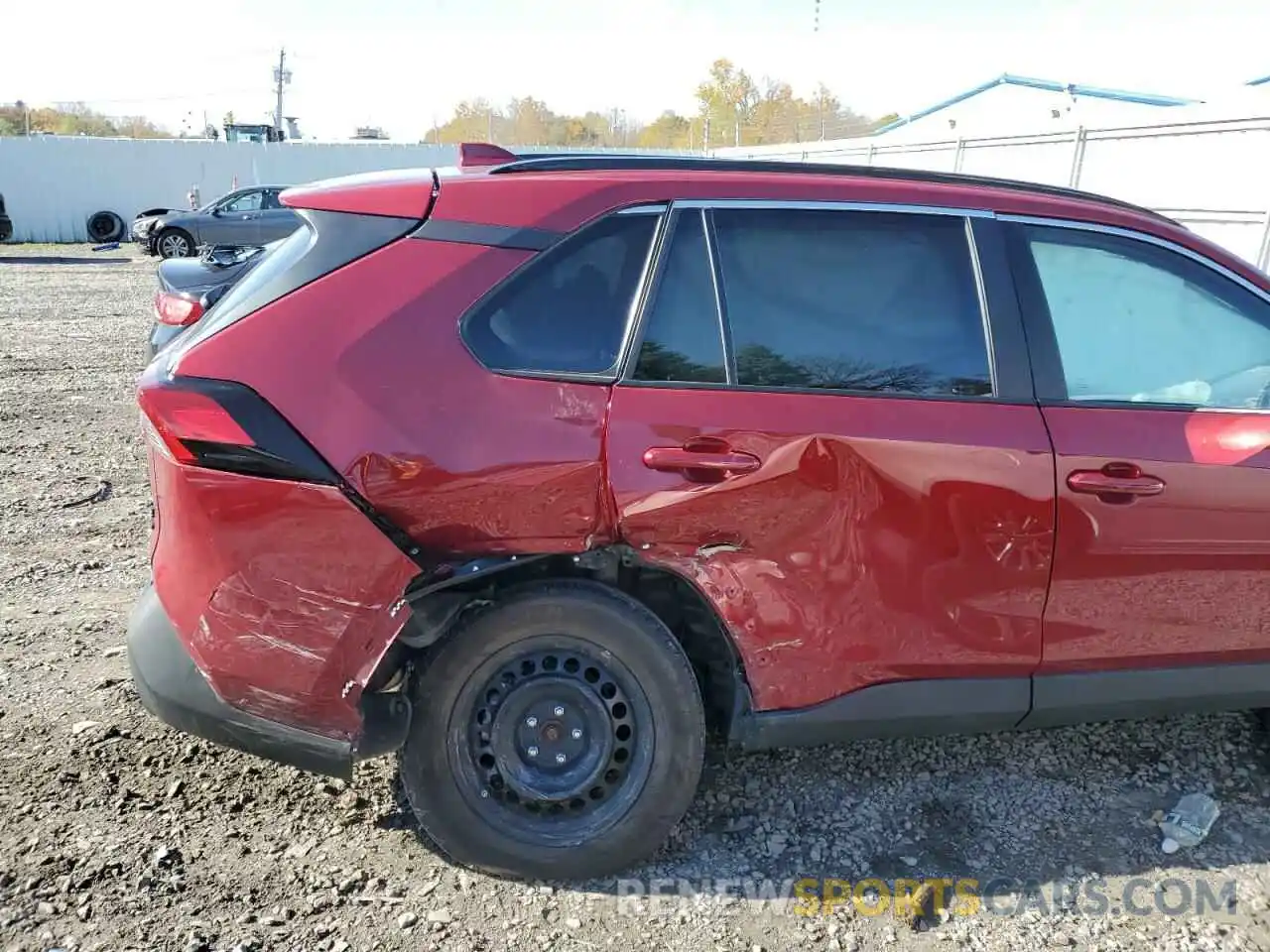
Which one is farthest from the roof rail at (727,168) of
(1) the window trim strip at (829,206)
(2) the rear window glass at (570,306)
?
(2) the rear window glass at (570,306)

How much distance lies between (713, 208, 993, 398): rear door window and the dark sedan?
3786 mm

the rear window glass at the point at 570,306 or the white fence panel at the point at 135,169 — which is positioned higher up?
the white fence panel at the point at 135,169

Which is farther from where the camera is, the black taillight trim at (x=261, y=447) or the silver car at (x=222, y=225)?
the silver car at (x=222, y=225)

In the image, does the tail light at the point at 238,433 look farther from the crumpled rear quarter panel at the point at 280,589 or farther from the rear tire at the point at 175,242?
the rear tire at the point at 175,242

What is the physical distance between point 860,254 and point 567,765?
5.54 feet

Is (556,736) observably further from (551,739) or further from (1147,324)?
(1147,324)

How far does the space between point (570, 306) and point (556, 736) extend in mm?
1194

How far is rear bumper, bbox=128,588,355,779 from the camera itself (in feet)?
8.43

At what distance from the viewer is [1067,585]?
2793 mm

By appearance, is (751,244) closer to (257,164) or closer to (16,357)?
(16,357)

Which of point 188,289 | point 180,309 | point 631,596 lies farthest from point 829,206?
point 188,289

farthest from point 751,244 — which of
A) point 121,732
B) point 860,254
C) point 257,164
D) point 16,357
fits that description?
point 257,164

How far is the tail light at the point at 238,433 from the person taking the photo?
2.43 m

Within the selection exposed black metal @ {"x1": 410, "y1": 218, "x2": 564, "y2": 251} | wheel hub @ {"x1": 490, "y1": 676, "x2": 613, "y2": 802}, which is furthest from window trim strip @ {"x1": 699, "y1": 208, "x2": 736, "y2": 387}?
wheel hub @ {"x1": 490, "y1": 676, "x2": 613, "y2": 802}
